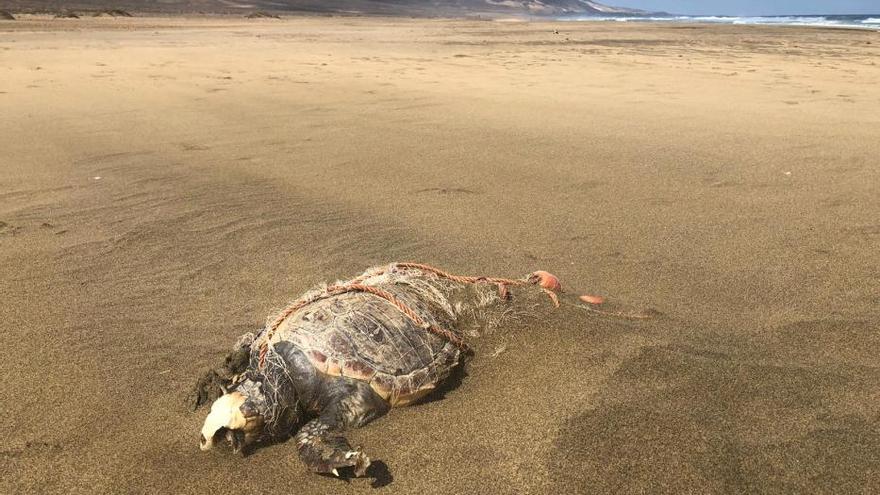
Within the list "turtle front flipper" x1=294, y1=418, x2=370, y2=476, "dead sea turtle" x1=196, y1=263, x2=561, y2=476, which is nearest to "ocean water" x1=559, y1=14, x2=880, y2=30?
"dead sea turtle" x1=196, y1=263, x2=561, y2=476

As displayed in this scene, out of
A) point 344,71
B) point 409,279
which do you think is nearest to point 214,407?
point 409,279

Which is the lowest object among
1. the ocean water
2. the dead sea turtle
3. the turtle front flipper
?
the turtle front flipper

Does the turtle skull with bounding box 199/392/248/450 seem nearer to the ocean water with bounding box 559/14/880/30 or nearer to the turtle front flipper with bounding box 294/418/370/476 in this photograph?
the turtle front flipper with bounding box 294/418/370/476

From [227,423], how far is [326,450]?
41 cm

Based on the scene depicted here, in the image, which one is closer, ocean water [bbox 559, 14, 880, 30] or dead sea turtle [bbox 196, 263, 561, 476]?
dead sea turtle [bbox 196, 263, 561, 476]

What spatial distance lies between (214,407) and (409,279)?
46.3 inches

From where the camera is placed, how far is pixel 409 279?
3520 mm

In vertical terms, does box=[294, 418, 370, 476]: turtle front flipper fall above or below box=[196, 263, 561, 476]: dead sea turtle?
below

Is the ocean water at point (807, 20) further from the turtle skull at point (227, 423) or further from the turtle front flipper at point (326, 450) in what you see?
the turtle skull at point (227, 423)

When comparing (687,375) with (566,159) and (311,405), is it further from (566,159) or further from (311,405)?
(566,159)

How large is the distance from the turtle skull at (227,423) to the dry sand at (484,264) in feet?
0.31

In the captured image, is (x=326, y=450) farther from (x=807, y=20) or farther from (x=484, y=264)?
(x=807, y=20)

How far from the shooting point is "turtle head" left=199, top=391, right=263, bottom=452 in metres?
2.67

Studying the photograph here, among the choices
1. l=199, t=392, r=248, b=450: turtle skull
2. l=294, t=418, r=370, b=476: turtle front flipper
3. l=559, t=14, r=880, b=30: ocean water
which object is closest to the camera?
l=294, t=418, r=370, b=476: turtle front flipper
